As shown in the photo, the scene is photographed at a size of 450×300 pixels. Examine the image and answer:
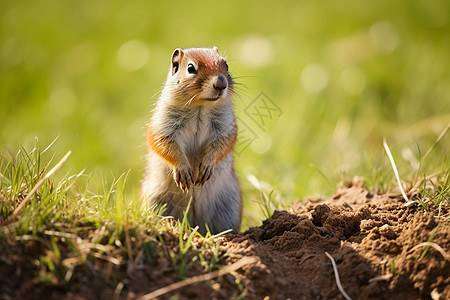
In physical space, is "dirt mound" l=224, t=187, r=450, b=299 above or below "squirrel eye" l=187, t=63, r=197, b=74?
below

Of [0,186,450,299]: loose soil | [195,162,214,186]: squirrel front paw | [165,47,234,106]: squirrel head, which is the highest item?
[165,47,234,106]: squirrel head

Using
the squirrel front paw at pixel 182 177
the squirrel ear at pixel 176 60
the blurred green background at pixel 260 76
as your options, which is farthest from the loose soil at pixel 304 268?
the squirrel ear at pixel 176 60

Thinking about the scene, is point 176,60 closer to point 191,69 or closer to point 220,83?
point 191,69

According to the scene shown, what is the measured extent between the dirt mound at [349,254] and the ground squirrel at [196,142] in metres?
0.87

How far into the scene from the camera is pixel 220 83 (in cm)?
387

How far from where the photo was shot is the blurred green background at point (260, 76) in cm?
720

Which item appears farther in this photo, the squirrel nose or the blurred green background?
the blurred green background

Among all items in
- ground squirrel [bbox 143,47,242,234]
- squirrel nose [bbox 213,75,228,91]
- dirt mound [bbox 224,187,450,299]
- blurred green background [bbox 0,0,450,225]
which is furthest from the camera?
blurred green background [bbox 0,0,450,225]

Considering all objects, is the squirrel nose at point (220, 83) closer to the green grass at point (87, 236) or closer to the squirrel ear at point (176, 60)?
the squirrel ear at point (176, 60)

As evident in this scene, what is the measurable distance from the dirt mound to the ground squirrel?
34.3 inches

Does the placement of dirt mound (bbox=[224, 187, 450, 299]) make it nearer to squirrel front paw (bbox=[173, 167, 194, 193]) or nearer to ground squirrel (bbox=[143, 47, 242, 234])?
squirrel front paw (bbox=[173, 167, 194, 193])

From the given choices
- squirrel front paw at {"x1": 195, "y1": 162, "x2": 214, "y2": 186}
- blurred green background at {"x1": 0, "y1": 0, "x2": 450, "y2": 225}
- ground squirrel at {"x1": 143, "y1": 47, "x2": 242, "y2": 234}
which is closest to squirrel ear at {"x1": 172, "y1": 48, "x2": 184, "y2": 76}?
ground squirrel at {"x1": 143, "y1": 47, "x2": 242, "y2": 234}

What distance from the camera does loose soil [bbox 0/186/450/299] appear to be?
8.76ft

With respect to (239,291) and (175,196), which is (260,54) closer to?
(175,196)
